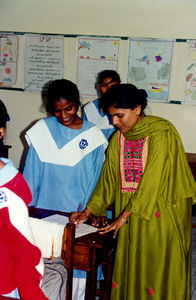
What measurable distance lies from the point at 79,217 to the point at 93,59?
2871 millimetres

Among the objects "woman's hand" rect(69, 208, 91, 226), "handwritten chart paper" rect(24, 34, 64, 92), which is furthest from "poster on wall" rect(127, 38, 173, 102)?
"woman's hand" rect(69, 208, 91, 226)

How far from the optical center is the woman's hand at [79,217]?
6.23 ft

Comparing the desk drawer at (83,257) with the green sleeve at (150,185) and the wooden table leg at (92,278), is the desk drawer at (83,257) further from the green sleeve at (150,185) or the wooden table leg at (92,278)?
the green sleeve at (150,185)

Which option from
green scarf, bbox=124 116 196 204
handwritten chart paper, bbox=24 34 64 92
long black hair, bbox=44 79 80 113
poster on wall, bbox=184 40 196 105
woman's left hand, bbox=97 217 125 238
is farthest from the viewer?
handwritten chart paper, bbox=24 34 64 92

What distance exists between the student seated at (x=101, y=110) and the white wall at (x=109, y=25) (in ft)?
3.39

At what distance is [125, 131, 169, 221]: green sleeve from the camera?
74.3 inches

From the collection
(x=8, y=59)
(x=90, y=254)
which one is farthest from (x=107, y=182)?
(x=8, y=59)

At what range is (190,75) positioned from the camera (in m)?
4.10

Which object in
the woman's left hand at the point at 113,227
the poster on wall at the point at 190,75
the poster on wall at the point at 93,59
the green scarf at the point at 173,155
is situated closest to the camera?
the woman's left hand at the point at 113,227

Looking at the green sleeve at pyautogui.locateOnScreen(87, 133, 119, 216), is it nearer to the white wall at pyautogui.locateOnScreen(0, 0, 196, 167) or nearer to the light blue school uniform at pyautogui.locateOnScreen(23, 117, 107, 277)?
the light blue school uniform at pyautogui.locateOnScreen(23, 117, 107, 277)

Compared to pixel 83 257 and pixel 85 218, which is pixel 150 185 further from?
pixel 83 257

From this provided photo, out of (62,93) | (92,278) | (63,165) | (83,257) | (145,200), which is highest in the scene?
(62,93)

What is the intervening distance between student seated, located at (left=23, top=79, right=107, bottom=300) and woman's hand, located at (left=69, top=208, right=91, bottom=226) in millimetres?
119

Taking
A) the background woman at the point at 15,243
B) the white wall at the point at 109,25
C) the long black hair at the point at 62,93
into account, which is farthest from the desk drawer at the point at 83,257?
the white wall at the point at 109,25
